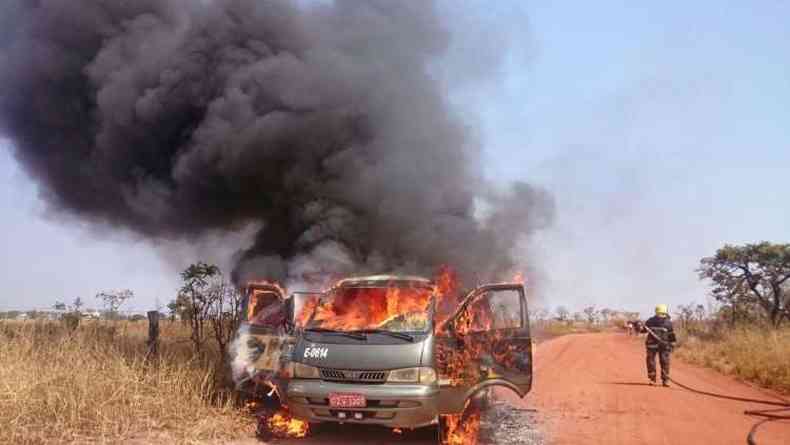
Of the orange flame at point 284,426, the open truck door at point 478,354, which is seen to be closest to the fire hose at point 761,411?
the open truck door at point 478,354

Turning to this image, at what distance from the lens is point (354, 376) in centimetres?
643

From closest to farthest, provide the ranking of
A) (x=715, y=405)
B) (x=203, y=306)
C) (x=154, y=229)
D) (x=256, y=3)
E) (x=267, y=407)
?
(x=267, y=407) → (x=715, y=405) → (x=203, y=306) → (x=154, y=229) → (x=256, y=3)

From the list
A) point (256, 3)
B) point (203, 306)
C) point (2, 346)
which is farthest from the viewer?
point (256, 3)

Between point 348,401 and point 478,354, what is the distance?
156cm

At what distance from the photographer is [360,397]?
20.6 feet

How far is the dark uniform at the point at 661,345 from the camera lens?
1157 cm

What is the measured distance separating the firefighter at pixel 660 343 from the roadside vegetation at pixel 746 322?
6.28 feet

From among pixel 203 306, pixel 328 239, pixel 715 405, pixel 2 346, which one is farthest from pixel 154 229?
pixel 715 405

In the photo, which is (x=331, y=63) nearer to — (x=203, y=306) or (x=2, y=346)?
(x=203, y=306)

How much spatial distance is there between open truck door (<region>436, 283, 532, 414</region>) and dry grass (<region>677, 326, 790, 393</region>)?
677 cm

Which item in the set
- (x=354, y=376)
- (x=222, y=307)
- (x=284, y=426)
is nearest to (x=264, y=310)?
(x=284, y=426)

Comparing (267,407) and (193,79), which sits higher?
(193,79)

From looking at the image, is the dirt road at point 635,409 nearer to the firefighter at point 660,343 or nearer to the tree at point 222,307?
the firefighter at point 660,343

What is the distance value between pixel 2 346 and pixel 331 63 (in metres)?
9.93
